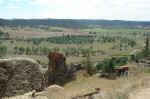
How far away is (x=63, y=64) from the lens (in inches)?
901

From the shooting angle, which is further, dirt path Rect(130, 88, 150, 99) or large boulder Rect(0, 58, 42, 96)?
large boulder Rect(0, 58, 42, 96)

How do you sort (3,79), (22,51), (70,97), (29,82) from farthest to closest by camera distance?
(22,51) → (29,82) → (3,79) → (70,97)

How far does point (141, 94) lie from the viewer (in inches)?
302

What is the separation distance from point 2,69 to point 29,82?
5.04ft

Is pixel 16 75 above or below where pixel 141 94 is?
above

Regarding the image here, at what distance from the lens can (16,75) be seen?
393 inches

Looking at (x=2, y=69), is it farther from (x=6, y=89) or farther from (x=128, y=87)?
(x=128, y=87)

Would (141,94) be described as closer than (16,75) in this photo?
Yes

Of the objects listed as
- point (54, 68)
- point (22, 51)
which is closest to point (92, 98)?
point (54, 68)

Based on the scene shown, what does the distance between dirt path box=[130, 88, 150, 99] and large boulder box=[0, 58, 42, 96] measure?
5175mm

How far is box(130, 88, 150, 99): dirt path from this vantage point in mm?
7310

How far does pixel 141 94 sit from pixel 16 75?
552cm

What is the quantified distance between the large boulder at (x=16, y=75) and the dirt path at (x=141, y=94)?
518 cm

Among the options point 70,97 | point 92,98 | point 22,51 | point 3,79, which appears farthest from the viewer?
point 22,51
